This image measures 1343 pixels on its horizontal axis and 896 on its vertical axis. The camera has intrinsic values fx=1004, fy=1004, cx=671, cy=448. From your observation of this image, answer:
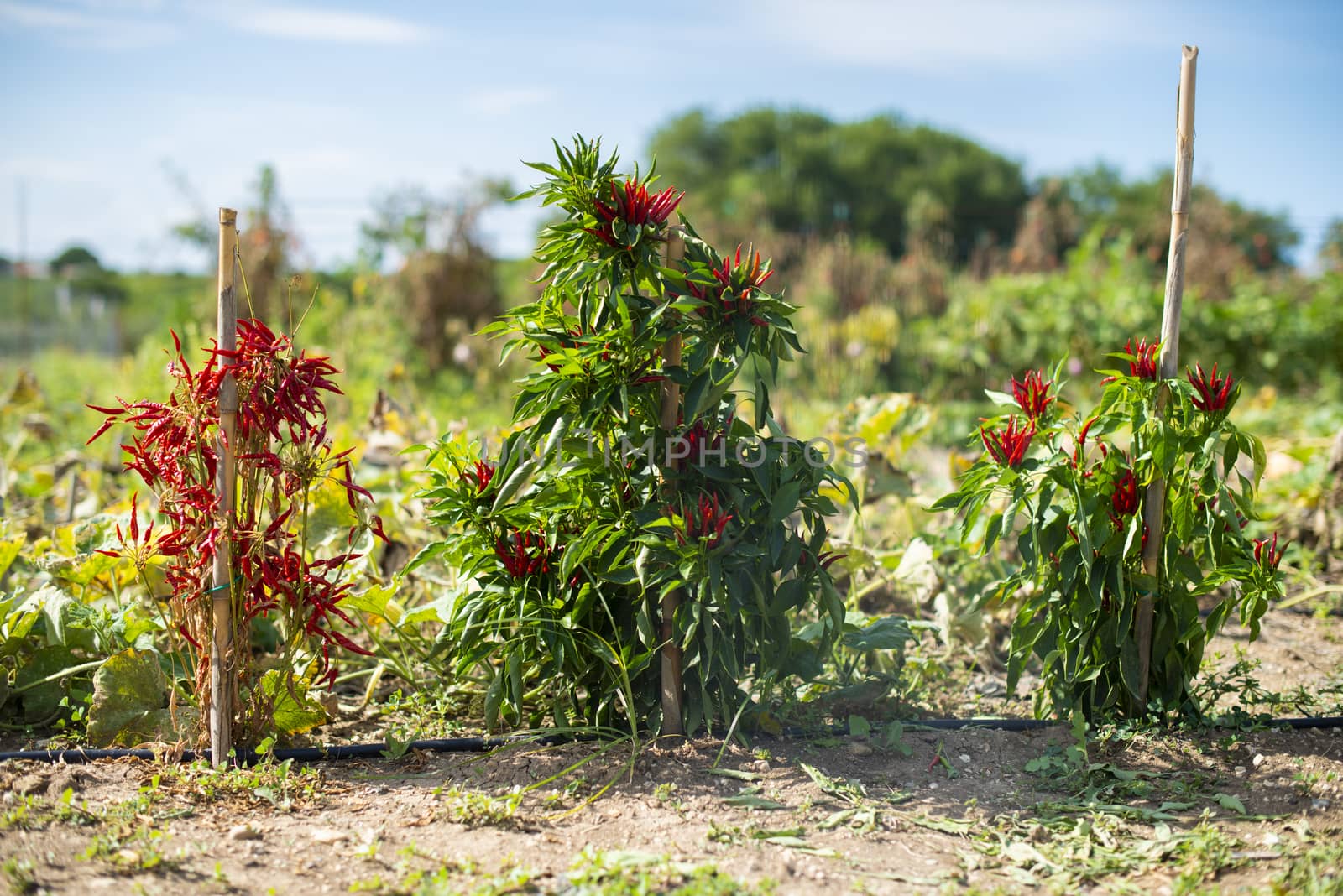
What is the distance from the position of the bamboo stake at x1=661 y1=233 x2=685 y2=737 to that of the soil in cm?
8

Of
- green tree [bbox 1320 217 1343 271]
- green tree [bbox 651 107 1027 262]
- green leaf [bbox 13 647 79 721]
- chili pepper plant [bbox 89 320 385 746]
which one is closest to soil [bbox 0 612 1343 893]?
chili pepper plant [bbox 89 320 385 746]

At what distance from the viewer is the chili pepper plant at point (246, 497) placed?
7.24 ft

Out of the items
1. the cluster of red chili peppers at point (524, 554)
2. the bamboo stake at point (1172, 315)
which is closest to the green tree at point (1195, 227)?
the bamboo stake at point (1172, 315)

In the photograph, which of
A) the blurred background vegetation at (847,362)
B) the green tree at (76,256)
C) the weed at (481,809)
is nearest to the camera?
the weed at (481,809)

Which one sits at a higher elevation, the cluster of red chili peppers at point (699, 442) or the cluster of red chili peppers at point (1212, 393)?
the cluster of red chili peppers at point (1212, 393)

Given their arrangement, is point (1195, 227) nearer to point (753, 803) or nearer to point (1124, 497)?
point (1124, 497)

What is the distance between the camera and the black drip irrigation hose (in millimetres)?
2342

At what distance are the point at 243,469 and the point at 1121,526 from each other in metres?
2.04

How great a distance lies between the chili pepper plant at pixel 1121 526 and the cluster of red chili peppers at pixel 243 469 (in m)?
1.49

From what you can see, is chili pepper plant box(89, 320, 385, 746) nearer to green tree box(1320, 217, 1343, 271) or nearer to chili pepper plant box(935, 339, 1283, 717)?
chili pepper plant box(935, 339, 1283, 717)

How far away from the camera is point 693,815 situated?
2105mm

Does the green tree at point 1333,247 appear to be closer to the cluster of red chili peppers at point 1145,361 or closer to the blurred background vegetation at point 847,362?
the blurred background vegetation at point 847,362

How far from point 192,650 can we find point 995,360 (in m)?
7.02

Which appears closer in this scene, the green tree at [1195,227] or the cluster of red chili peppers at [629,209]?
the cluster of red chili peppers at [629,209]
